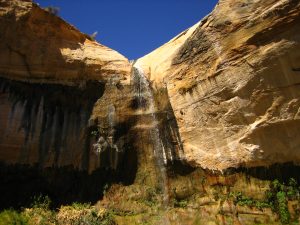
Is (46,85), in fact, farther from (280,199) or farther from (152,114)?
(280,199)

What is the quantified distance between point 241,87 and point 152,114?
14.7 feet

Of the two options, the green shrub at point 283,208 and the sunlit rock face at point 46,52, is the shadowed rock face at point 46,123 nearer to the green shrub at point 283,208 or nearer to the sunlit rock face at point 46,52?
the sunlit rock face at point 46,52

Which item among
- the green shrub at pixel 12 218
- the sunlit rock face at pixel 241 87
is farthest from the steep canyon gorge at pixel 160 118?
the green shrub at pixel 12 218

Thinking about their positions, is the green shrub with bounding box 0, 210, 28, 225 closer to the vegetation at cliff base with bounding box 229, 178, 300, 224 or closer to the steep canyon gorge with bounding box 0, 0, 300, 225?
the steep canyon gorge with bounding box 0, 0, 300, 225

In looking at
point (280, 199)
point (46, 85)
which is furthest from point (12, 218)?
point (280, 199)

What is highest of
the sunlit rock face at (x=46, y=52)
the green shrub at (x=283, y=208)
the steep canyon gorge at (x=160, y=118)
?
the sunlit rock face at (x=46, y=52)

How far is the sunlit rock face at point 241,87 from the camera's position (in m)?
A: 11.1

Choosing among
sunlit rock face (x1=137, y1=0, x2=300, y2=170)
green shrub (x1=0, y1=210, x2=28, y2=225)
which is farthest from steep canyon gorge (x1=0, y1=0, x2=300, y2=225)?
green shrub (x1=0, y1=210, x2=28, y2=225)

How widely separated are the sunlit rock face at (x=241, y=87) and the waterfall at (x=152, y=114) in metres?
1.10

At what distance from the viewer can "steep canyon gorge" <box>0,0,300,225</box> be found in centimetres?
1145

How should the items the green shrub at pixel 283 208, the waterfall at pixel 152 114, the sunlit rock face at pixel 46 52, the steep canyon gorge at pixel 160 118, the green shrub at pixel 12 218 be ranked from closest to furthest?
the green shrub at pixel 283 208, the steep canyon gorge at pixel 160 118, the green shrub at pixel 12 218, the waterfall at pixel 152 114, the sunlit rock face at pixel 46 52

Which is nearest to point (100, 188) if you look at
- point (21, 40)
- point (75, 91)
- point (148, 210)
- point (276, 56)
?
point (148, 210)

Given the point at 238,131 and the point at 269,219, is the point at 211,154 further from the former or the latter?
the point at 269,219

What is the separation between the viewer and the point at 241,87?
12.0m
